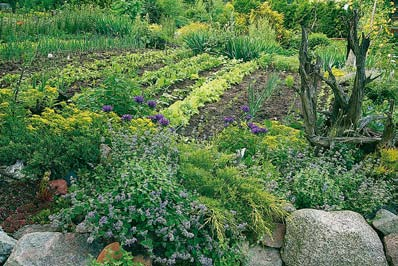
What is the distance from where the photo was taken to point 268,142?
4.98 meters

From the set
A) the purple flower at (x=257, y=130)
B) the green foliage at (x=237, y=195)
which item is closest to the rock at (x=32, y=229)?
the green foliage at (x=237, y=195)

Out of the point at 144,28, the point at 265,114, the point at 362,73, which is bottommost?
the point at 144,28

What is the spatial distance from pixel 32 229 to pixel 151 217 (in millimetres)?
1021

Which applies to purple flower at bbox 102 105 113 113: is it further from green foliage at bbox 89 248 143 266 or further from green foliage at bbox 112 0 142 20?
green foliage at bbox 112 0 142 20

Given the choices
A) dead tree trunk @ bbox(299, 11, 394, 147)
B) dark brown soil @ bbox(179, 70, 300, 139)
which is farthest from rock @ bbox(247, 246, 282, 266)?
dark brown soil @ bbox(179, 70, 300, 139)

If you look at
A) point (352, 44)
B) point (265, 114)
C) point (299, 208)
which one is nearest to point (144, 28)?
point (265, 114)

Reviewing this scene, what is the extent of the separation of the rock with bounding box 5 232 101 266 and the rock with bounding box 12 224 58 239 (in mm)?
226

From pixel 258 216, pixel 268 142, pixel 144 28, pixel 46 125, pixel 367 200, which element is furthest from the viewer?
pixel 144 28

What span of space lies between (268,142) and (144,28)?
8.35 m

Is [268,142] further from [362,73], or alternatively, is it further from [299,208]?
[362,73]

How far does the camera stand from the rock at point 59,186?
419 cm

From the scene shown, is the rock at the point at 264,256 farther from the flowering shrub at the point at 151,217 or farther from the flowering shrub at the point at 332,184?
the flowering shrub at the point at 332,184

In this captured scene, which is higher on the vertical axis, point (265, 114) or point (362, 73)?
point (362, 73)

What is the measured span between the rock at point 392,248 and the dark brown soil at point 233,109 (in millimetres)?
2234
